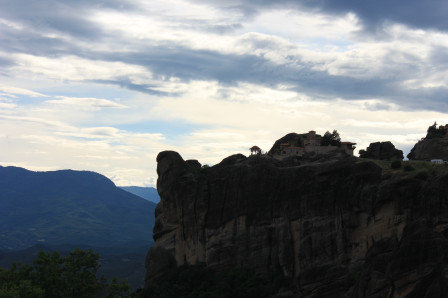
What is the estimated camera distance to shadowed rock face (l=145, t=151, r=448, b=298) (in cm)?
8456

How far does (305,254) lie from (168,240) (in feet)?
107

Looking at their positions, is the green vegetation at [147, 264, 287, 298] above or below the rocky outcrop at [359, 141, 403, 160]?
below

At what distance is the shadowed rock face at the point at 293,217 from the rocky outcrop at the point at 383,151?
1724 centimetres

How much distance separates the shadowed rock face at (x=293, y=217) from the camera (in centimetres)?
8456

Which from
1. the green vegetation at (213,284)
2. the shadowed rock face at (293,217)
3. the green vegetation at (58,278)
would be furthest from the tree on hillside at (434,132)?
the green vegetation at (58,278)

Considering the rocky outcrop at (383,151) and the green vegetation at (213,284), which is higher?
the rocky outcrop at (383,151)

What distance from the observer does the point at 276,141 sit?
139250 millimetres

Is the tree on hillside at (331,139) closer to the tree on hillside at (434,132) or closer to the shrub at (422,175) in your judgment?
the tree on hillside at (434,132)

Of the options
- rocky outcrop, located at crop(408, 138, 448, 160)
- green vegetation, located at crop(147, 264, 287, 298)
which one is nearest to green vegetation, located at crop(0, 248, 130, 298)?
green vegetation, located at crop(147, 264, 287, 298)

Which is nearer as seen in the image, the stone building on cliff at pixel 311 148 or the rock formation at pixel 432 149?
the rock formation at pixel 432 149

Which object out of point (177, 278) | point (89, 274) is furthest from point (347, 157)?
point (89, 274)

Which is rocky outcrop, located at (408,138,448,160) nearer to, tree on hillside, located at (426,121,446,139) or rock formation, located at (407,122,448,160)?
rock formation, located at (407,122,448,160)

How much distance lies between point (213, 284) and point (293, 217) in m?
19.2

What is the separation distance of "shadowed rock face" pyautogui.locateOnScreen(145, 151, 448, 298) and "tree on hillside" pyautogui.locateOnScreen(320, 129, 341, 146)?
780 inches
